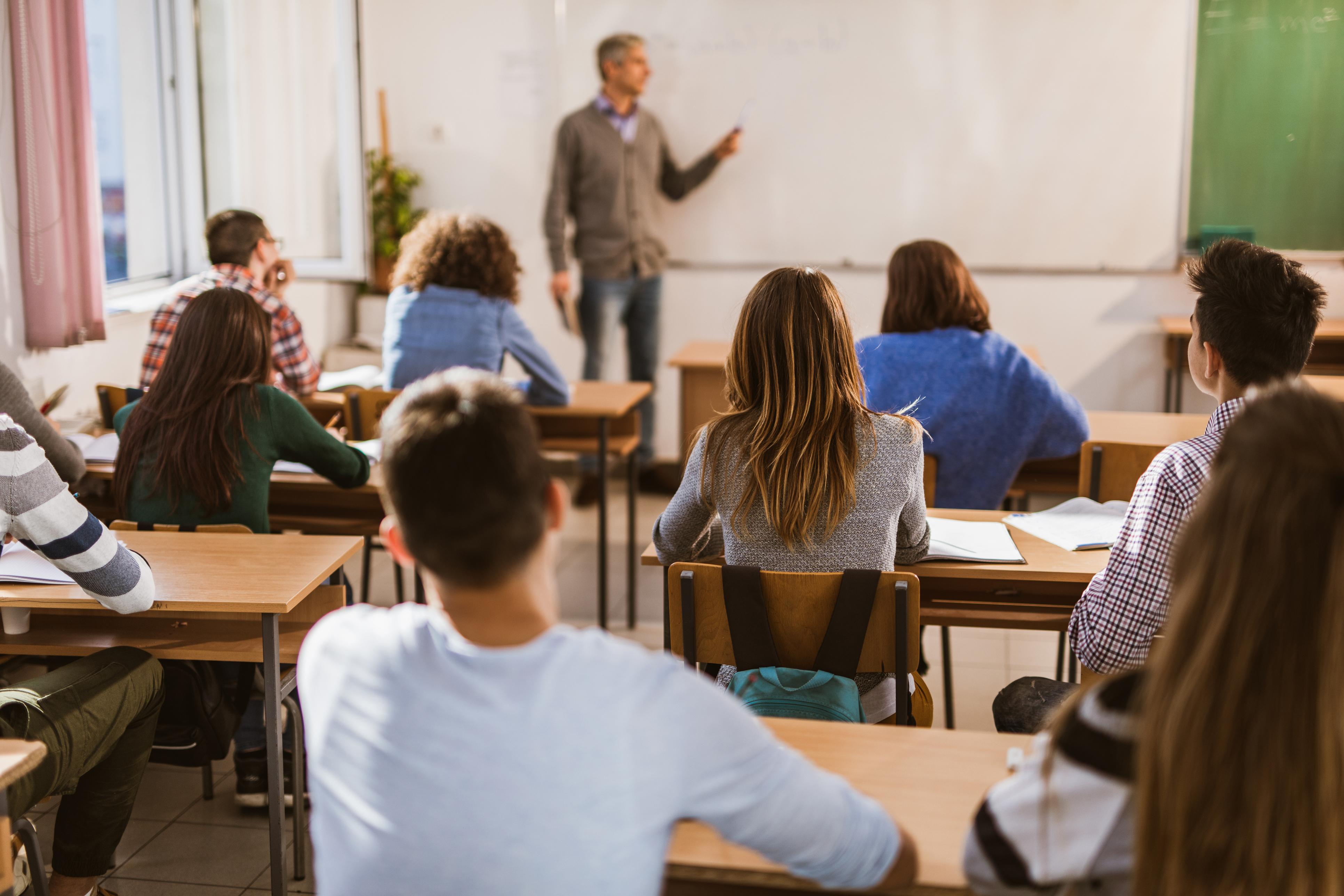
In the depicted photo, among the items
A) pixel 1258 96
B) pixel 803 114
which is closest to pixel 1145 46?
pixel 1258 96

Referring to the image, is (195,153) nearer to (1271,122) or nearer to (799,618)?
(799,618)

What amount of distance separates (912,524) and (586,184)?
3516 mm

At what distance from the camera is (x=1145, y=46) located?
495cm

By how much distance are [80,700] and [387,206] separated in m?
4.07

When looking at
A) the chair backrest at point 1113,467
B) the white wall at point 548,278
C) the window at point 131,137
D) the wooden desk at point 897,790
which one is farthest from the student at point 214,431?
the white wall at point 548,278

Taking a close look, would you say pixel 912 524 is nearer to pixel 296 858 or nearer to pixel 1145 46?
pixel 296 858

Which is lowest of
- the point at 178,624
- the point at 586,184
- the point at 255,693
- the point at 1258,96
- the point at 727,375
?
the point at 255,693

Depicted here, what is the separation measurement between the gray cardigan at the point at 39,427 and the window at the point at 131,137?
1.87 m

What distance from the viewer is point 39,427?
2.68 m

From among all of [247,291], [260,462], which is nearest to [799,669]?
[260,462]

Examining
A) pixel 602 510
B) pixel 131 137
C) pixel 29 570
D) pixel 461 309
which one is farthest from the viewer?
pixel 131 137

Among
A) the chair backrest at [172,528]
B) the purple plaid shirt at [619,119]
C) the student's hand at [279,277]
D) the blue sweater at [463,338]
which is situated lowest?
the chair backrest at [172,528]

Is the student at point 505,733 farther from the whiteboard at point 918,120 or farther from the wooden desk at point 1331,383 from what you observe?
the whiteboard at point 918,120

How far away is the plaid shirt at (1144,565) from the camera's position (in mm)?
1624
